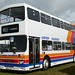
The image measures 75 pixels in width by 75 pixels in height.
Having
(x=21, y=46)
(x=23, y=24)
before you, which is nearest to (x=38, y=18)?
(x=23, y=24)

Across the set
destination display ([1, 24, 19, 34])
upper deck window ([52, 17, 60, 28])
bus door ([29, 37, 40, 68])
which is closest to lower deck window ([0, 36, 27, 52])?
destination display ([1, 24, 19, 34])

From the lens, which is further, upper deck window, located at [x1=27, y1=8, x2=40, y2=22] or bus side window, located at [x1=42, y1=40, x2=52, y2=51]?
bus side window, located at [x1=42, y1=40, x2=52, y2=51]

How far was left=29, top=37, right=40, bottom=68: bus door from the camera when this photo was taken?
10586 millimetres

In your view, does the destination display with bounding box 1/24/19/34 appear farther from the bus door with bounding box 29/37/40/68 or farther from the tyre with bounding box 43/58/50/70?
the tyre with bounding box 43/58/50/70

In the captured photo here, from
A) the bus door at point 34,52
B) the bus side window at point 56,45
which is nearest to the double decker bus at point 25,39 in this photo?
the bus door at point 34,52

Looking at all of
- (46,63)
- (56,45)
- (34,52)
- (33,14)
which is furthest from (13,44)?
(56,45)

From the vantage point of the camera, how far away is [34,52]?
1101cm

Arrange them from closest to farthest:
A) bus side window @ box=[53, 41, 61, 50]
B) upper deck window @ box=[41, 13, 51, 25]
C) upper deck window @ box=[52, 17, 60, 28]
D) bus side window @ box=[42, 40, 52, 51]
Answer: bus side window @ box=[42, 40, 52, 51] < upper deck window @ box=[41, 13, 51, 25] < bus side window @ box=[53, 41, 61, 50] < upper deck window @ box=[52, 17, 60, 28]

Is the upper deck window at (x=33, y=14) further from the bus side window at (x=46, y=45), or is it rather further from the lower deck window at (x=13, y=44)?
the bus side window at (x=46, y=45)

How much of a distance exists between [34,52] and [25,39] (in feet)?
4.49

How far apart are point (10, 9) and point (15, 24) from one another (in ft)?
4.17

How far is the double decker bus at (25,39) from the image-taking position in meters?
10.2

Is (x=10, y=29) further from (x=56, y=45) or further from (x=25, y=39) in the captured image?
(x=56, y=45)

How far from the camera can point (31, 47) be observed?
10.7 metres
